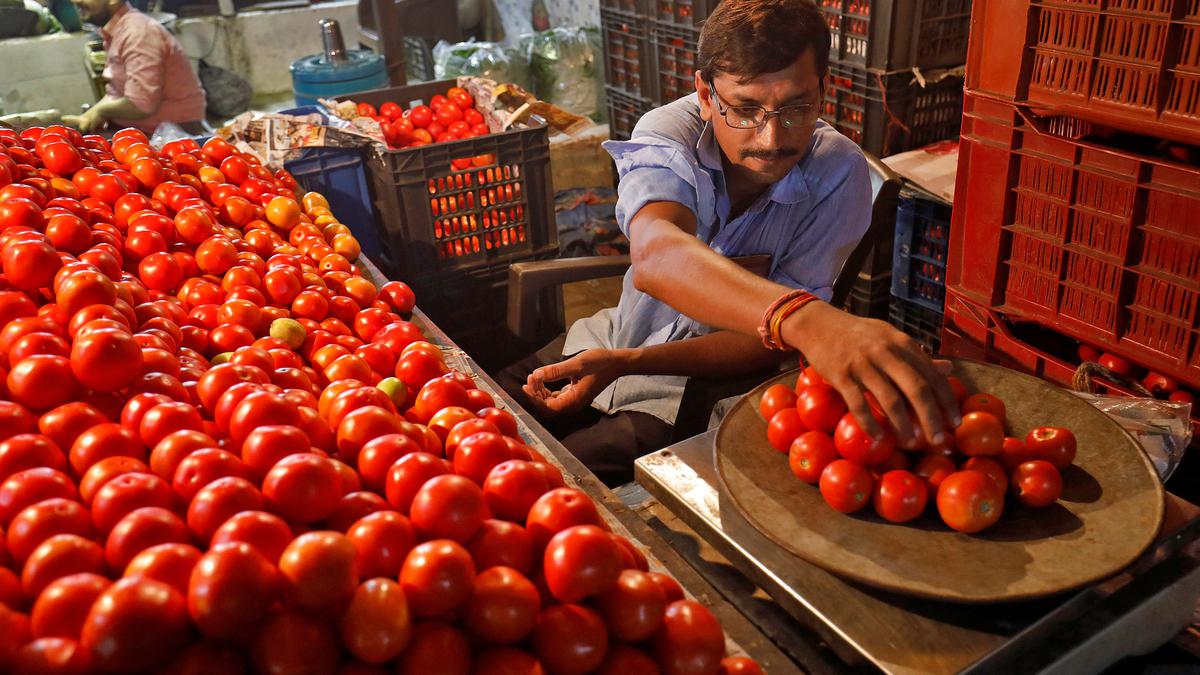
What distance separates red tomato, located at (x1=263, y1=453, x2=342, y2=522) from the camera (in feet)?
3.46

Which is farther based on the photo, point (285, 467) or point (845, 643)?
point (845, 643)

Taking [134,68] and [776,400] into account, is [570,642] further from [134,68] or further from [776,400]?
[134,68]

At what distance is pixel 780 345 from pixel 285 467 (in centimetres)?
79

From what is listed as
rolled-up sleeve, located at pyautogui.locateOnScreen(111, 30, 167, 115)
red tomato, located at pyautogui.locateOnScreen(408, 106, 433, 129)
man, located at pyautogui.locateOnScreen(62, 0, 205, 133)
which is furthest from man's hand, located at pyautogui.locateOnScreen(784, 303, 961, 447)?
rolled-up sleeve, located at pyautogui.locateOnScreen(111, 30, 167, 115)

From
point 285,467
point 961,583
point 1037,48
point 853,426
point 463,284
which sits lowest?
point 463,284

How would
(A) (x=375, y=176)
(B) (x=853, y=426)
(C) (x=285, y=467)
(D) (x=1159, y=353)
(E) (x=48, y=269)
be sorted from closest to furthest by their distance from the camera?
(C) (x=285, y=467) < (B) (x=853, y=426) < (E) (x=48, y=269) < (D) (x=1159, y=353) < (A) (x=375, y=176)

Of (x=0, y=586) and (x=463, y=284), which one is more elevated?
(x=0, y=586)

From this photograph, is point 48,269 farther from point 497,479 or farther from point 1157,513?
point 1157,513

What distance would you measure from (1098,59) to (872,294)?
1736mm

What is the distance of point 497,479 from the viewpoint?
1187 mm

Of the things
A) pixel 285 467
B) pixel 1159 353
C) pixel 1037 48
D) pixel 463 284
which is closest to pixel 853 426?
pixel 285 467

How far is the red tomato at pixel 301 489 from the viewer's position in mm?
1055

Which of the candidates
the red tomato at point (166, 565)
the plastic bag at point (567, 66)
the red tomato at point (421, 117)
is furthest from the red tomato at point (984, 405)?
the plastic bag at point (567, 66)

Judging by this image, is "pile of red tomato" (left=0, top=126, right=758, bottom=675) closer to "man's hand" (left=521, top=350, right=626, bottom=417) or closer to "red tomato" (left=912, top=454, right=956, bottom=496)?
"red tomato" (left=912, top=454, right=956, bottom=496)
